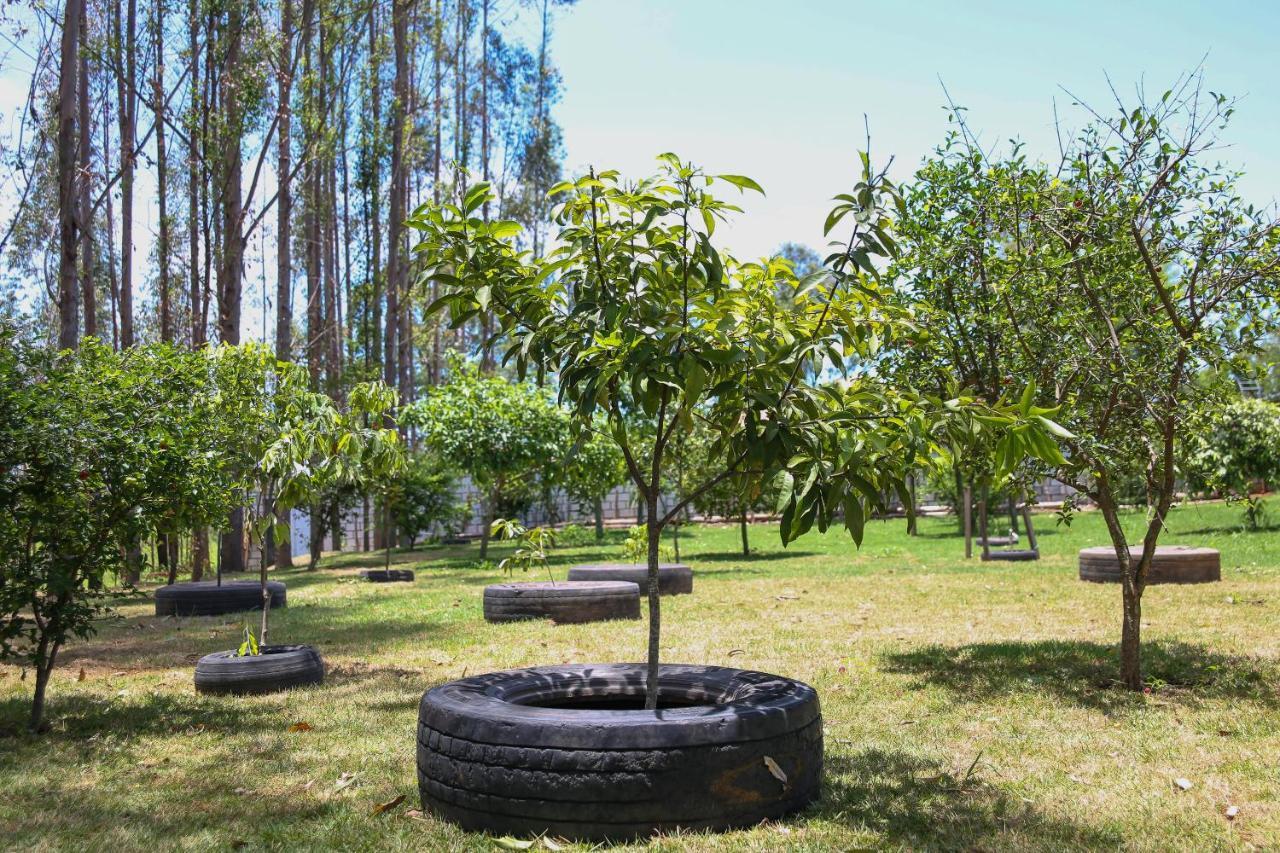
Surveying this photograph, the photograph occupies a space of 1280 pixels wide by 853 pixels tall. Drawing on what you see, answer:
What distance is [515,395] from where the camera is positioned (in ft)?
70.9

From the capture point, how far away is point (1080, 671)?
23.7ft

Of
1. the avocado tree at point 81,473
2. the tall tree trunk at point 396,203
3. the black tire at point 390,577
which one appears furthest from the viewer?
the tall tree trunk at point 396,203

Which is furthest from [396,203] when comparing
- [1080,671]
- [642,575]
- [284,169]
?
[1080,671]

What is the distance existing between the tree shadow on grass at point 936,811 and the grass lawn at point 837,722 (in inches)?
0.6

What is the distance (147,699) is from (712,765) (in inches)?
193

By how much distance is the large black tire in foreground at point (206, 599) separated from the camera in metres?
12.5

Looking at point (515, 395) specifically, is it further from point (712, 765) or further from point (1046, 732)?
point (712, 765)

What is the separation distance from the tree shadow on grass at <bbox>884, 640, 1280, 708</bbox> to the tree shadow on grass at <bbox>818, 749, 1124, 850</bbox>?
1.84m

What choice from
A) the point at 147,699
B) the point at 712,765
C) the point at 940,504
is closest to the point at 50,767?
the point at 147,699

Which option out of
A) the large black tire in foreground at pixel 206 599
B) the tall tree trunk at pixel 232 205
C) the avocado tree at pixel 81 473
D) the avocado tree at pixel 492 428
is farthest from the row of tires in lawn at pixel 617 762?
the tall tree trunk at pixel 232 205

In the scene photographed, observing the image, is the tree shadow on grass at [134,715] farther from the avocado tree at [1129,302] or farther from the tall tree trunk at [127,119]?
the tall tree trunk at [127,119]

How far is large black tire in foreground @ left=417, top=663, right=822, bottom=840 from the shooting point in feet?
12.3

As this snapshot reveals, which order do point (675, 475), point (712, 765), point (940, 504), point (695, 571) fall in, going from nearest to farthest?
point (712, 765) < point (695, 571) < point (675, 475) < point (940, 504)

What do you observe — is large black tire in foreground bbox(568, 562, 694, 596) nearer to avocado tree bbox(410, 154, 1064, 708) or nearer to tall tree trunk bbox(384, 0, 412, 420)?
avocado tree bbox(410, 154, 1064, 708)
